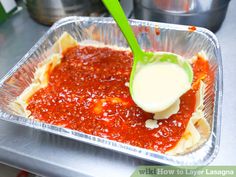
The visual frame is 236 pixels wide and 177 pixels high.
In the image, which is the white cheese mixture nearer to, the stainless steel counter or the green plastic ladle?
the green plastic ladle

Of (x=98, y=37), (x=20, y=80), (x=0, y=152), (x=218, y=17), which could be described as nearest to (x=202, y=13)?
(x=218, y=17)

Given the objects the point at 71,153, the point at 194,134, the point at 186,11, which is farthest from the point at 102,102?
the point at 186,11

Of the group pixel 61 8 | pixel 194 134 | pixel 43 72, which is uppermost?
pixel 61 8

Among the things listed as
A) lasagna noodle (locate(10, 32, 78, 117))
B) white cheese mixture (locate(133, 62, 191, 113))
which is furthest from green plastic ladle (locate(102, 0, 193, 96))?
lasagna noodle (locate(10, 32, 78, 117))

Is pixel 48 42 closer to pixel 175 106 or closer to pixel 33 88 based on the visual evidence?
pixel 33 88

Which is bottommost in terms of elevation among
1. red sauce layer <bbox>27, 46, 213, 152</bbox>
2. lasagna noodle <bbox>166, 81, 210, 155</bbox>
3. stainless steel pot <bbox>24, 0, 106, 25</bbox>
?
lasagna noodle <bbox>166, 81, 210, 155</bbox>

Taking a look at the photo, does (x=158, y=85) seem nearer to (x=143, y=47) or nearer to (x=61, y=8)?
(x=143, y=47)
